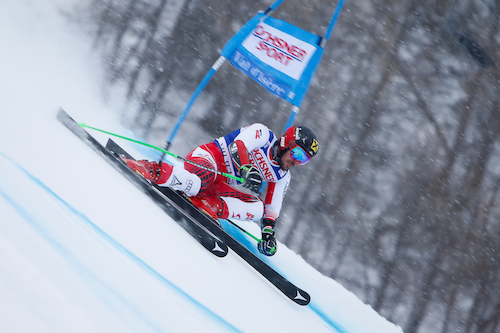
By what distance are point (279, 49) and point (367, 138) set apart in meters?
5.60

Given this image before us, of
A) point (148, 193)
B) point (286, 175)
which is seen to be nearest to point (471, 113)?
point (286, 175)

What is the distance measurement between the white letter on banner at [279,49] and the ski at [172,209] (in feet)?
5.13

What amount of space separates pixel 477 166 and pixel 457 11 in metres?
3.52

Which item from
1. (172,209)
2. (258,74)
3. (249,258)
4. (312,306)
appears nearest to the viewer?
(172,209)

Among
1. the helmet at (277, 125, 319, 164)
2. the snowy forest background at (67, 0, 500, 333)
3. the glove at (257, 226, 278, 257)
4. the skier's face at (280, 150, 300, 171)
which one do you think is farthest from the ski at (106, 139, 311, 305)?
the snowy forest background at (67, 0, 500, 333)

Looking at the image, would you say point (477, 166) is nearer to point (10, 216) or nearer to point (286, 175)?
point (286, 175)

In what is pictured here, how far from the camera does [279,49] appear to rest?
3.73m

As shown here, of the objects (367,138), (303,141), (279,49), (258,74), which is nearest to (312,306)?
(303,141)

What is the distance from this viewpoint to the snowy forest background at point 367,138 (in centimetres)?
853

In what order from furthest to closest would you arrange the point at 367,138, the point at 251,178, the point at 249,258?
the point at 367,138 → the point at 249,258 → the point at 251,178

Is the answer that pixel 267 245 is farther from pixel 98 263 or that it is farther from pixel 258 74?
pixel 98 263

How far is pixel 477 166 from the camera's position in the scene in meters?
8.86

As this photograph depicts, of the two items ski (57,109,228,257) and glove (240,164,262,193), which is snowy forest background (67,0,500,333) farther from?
glove (240,164,262,193)

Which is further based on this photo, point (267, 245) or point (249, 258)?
point (267, 245)
